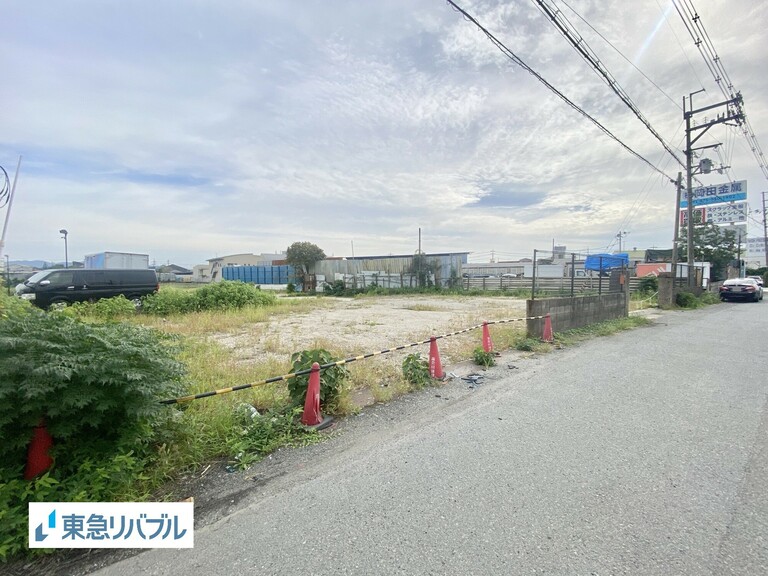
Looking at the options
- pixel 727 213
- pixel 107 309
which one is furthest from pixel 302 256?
pixel 727 213

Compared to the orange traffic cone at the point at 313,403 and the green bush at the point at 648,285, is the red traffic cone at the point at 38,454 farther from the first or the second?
the green bush at the point at 648,285

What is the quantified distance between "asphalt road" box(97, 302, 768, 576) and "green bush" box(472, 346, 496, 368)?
5.55 ft

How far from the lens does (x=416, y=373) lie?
17.9 ft

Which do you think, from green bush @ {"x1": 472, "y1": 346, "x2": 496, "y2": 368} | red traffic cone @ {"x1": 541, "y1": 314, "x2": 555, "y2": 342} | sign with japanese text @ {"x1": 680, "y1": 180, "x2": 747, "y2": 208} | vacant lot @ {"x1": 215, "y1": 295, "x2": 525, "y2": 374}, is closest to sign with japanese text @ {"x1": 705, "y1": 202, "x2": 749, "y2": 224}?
sign with japanese text @ {"x1": 680, "y1": 180, "x2": 747, "y2": 208}

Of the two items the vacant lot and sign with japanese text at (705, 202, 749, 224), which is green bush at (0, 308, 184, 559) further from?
sign with japanese text at (705, 202, 749, 224)

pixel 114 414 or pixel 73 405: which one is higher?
pixel 73 405

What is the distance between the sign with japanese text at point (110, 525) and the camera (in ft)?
7.29

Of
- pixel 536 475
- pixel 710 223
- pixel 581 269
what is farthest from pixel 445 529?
pixel 710 223

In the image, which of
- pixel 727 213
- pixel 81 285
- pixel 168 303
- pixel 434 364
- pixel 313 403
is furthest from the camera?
pixel 727 213

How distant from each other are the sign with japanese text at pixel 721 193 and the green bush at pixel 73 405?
30936mm

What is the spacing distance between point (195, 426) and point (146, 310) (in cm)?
1305

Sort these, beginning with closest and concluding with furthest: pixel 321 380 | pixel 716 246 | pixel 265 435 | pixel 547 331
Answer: pixel 265 435 → pixel 321 380 → pixel 547 331 → pixel 716 246

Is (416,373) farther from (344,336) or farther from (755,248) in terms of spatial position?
(755,248)

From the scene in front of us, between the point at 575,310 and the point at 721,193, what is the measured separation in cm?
2415
